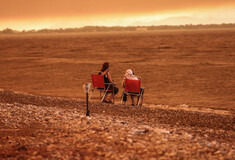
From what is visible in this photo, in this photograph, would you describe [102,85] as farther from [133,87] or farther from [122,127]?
[122,127]

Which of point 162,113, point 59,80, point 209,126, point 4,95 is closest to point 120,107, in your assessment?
point 162,113

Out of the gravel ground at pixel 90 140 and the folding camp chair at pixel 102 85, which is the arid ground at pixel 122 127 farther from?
the folding camp chair at pixel 102 85

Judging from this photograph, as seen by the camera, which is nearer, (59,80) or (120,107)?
(120,107)

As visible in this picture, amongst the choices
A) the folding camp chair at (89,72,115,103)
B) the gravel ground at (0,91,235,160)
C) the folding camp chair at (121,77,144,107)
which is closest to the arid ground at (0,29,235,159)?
the gravel ground at (0,91,235,160)

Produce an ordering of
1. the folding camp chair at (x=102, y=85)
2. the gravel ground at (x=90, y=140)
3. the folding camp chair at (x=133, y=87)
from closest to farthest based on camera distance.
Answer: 1. the gravel ground at (x=90, y=140)
2. the folding camp chair at (x=133, y=87)
3. the folding camp chair at (x=102, y=85)

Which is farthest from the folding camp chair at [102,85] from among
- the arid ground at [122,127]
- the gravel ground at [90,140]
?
the gravel ground at [90,140]

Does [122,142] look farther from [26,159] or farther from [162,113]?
[162,113]

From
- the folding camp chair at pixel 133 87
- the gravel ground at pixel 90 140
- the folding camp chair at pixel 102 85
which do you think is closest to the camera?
the gravel ground at pixel 90 140

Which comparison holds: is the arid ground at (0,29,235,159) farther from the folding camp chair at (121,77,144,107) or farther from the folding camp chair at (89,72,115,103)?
the folding camp chair at (89,72,115,103)

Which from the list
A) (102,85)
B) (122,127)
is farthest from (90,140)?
(102,85)

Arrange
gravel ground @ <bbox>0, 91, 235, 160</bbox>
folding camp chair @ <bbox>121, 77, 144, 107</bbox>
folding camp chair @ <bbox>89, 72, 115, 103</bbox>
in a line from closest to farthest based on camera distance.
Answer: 1. gravel ground @ <bbox>0, 91, 235, 160</bbox>
2. folding camp chair @ <bbox>121, 77, 144, 107</bbox>
3. folding camp chair @ <bbox>89, 72, 115, 103</bbox>

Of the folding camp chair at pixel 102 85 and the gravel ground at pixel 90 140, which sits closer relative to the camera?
the gravel ground at pixel 90 140

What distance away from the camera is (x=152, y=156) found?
4504 millimetres

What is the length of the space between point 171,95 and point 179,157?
985 centimetres
